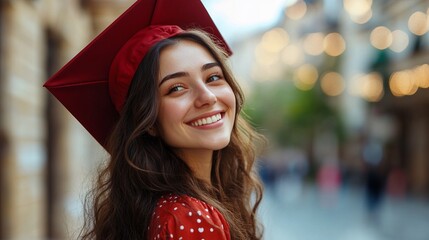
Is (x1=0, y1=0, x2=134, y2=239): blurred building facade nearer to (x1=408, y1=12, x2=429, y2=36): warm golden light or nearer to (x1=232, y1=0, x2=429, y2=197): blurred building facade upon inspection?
(x1=232, y1=0, x2=429, y2=197): blurred building facade

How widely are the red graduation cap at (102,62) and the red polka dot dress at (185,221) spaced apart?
0.44m

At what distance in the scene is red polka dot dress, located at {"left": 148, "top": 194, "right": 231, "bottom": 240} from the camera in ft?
5.20

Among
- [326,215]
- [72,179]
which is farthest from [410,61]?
[72,179]

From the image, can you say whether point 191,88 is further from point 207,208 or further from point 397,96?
point 397,96

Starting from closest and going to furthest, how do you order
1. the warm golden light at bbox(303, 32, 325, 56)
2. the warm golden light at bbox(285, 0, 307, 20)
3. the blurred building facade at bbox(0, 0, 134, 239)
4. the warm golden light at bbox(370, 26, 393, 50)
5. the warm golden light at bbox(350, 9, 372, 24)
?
1. the blurred building facade at bbox(0, 0, 134, 239)
2. the warm golden light at bbox(370, 26, 393, 50)
3. the warm golden light at bbox(350, 9, 372, 24)
4. the warm golden light at bbox(303, 32, 325, 56)
5. the warm golden light at bbox(285, 0, 307, 20)

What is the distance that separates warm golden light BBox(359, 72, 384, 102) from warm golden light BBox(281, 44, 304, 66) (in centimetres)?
1306

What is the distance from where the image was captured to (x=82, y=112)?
6.37 ft

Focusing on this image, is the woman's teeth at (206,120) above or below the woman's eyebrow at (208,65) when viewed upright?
below

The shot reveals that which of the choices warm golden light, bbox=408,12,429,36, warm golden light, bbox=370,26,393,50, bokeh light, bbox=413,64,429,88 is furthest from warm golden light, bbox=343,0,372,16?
warm golden light, bbox=408,12,429,36

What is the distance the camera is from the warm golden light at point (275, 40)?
53472 millimetres

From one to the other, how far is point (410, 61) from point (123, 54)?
20.4 meters

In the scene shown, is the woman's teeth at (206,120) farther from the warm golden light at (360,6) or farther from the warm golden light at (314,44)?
the warm golden light at (314,44)

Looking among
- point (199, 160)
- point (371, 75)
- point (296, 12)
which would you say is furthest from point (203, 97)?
point (296, 12)

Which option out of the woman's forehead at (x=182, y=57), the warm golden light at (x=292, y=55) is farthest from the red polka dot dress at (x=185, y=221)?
the warm golden light at (x=292, y=55)
